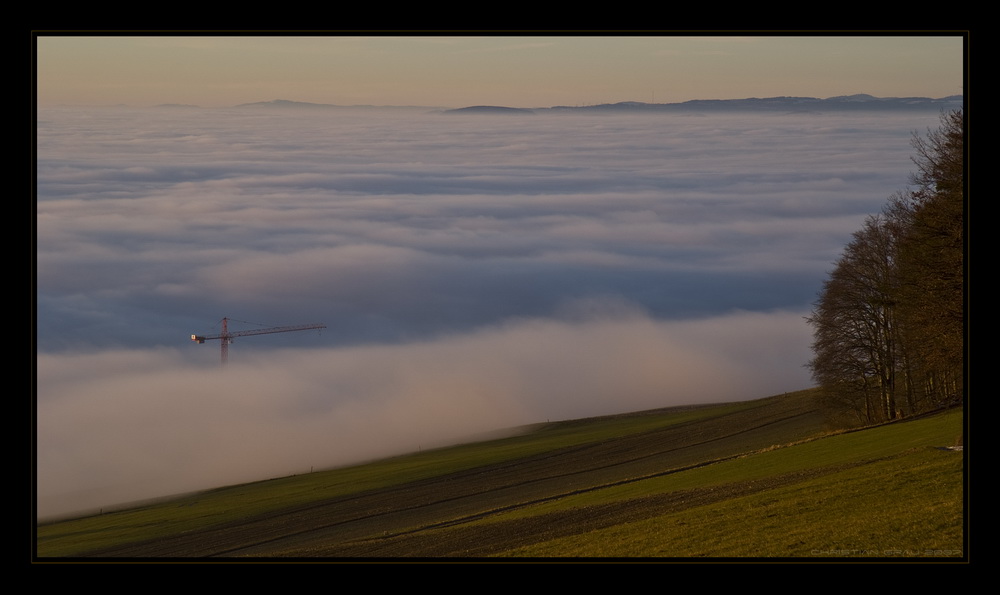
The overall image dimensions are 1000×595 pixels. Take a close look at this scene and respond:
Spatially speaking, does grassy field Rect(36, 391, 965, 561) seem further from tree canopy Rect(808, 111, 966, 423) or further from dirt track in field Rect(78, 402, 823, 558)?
tree canopy Rect(808, 111, 966, 423)

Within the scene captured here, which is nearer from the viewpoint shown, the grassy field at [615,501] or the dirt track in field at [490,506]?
the grassy field at [615,501]

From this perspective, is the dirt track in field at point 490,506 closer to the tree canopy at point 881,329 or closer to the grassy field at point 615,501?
the grassy field at point 615,501

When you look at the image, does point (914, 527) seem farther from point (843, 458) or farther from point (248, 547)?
point (248, 547)

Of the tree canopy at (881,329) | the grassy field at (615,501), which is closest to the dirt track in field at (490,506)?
the grassy field at (615,501)

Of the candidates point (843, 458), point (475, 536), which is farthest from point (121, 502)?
point (843, 458)

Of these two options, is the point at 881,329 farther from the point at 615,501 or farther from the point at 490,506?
the point at 490,506

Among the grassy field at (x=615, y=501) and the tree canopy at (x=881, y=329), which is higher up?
the tree canopy at (x=881, y=329)
